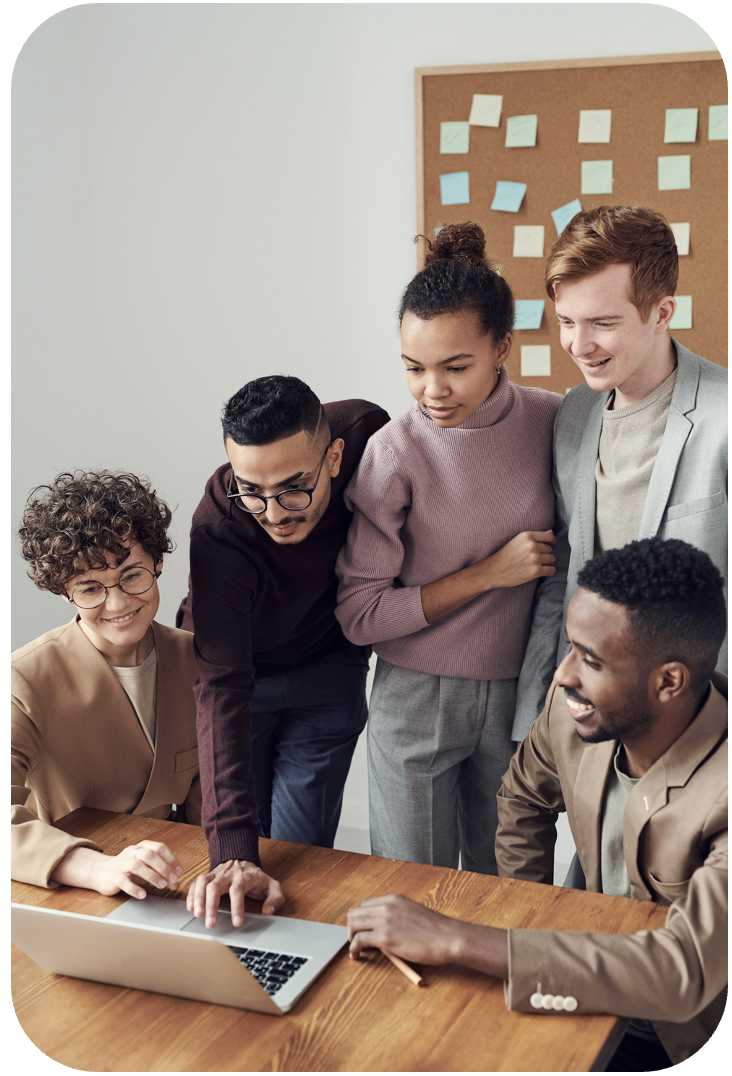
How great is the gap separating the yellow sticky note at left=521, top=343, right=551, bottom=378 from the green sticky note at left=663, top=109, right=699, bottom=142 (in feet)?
2.06

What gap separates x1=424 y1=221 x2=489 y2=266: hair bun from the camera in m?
1.64

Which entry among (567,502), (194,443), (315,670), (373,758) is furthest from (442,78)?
(373,758)

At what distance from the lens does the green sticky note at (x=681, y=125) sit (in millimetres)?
2506

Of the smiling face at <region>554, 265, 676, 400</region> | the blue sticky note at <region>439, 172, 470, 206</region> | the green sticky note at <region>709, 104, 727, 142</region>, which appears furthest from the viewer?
the blue sticky note at <region>439, 172, 470, 206</region>

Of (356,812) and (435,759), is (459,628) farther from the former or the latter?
(356,812)

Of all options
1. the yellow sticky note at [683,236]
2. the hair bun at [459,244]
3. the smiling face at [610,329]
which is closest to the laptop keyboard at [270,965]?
the smiling face at [610,329]


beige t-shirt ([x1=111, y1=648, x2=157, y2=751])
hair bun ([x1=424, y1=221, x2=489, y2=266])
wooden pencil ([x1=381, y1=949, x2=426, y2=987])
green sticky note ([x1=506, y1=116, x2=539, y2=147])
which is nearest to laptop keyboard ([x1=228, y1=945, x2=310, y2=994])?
wooden pencil ([x1=381, y1=949, x2=426, y2=987])

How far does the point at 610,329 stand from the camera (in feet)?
4.76

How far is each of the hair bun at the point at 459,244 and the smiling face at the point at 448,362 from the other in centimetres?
16

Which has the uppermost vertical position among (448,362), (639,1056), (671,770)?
(448,362)

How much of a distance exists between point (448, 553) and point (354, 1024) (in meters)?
0.82

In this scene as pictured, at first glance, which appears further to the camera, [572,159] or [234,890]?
[572,159]

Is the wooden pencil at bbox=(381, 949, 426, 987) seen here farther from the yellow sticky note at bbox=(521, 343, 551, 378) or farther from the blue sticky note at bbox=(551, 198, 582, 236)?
the blue sticky note at bbox=(551, 198, 582, 236)

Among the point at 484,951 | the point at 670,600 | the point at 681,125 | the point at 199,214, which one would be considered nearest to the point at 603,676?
the point at 670,600
